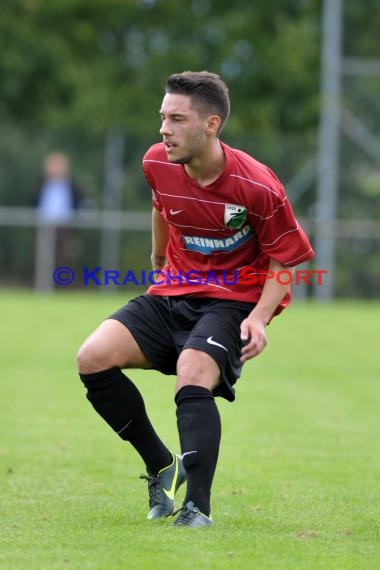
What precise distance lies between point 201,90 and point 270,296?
2.92 ft

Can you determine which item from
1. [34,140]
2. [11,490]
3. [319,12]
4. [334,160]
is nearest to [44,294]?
[34,140]

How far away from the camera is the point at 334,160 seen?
73.0 feet

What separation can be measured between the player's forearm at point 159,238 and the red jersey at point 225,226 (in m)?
0.14

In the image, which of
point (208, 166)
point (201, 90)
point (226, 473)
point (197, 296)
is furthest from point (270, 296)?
point (226, 473)

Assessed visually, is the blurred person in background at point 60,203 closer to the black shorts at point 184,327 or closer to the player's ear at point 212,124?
the black shorts at point 184,327

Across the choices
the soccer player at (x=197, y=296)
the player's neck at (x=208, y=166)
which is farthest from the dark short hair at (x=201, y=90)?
the player's neck at (x=208, y=166)

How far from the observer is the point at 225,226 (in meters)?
5.41

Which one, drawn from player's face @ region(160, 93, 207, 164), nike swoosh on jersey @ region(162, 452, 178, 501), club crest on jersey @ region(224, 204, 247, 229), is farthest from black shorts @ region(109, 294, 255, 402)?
player's face @ region(160, 93, 207, 164)

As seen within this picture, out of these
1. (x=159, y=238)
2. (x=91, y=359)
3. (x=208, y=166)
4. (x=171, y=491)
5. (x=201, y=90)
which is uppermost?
(x=201, y=90)

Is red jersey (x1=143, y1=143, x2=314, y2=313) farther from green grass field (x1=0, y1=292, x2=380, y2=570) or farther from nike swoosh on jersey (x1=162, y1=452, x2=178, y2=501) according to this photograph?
green grass field (x1=0, y1=292, x2=380, y2=570)

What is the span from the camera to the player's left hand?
520cm

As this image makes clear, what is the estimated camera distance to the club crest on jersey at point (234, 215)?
5.34 meters

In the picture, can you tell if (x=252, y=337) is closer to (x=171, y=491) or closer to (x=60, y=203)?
(x=171, y=491)

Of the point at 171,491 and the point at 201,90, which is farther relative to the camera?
the point at 171,491
